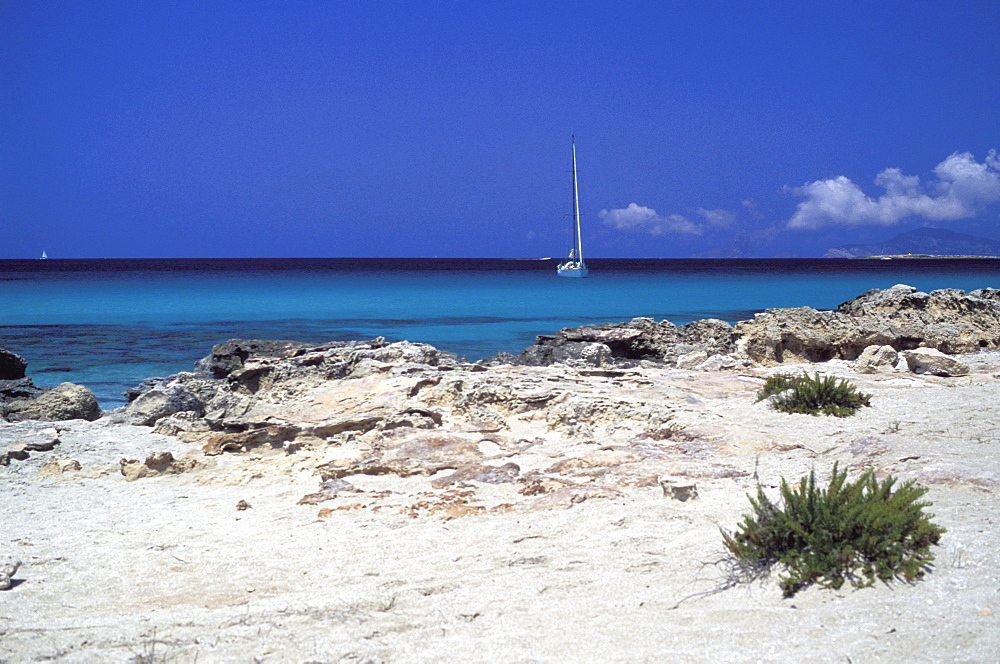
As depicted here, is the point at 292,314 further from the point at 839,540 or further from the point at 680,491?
the point at 839,540

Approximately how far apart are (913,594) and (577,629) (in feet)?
5.25

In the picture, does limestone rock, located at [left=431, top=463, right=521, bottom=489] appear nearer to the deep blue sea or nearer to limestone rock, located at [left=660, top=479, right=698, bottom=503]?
limestone rock, located at [left=660, top=479, right=698, bottom=503]

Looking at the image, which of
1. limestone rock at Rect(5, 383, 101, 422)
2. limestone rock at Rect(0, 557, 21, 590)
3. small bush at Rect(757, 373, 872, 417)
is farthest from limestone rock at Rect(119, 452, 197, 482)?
small bush at Rect(757, 373, 872, 417)

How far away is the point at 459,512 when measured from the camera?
5.77 meters

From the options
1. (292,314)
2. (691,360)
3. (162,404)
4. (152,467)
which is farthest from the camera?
(292,314)

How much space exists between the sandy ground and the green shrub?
0.11 meters

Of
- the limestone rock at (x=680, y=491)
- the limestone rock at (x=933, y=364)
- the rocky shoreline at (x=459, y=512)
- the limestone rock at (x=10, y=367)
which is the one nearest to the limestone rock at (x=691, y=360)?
the rocky shoreline at (x=459, y=512)

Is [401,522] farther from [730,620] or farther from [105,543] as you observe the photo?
[730,620]

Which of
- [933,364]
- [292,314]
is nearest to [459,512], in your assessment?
[933,364]

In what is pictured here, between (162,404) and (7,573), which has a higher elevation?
(162,404)

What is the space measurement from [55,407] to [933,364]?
39.2ft

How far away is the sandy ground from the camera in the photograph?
362 centimetres

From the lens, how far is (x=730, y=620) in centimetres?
372

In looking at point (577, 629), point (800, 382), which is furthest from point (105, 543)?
point (800, 382)
